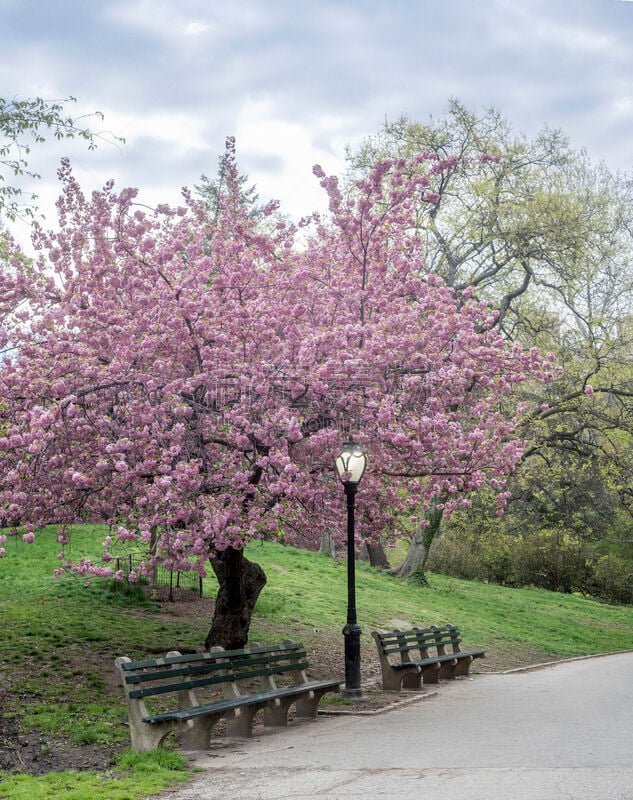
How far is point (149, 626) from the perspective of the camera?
589 inches

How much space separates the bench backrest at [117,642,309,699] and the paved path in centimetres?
66

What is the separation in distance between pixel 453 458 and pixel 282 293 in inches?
137

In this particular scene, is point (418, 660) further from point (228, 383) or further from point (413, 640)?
point (228, 383)

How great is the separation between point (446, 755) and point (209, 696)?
465cm

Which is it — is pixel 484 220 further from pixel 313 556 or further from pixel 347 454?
pixel 347 454

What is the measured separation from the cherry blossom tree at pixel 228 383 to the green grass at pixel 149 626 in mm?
1551

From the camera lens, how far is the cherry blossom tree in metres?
10.0

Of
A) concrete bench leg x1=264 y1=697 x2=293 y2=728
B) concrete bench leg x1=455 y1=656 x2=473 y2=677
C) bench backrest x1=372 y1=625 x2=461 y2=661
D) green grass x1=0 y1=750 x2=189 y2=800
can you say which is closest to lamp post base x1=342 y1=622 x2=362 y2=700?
bench backrest x1=372 y1=625 x2=461 y2=661

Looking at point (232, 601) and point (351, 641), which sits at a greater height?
point (232, 601)

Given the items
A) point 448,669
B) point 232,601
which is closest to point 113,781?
point 232,601

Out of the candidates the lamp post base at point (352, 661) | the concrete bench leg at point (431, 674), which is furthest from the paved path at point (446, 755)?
the concrete bench leg at point (431, 674)

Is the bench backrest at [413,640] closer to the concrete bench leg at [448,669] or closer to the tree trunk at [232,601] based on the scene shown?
the concrete bench leg at [448,669]

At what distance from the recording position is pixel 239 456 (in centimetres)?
1089

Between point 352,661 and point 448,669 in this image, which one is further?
point 448,669
